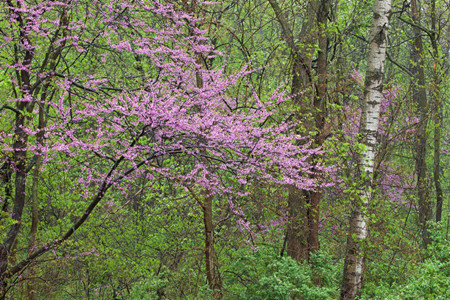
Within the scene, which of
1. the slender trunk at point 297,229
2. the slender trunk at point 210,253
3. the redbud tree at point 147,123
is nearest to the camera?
the redbud tree at point 147,123

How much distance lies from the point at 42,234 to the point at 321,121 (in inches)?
240

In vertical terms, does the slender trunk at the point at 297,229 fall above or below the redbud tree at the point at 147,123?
below

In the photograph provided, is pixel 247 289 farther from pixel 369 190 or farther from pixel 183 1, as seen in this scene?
pixel 183 1

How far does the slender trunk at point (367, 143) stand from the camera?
5.86 m

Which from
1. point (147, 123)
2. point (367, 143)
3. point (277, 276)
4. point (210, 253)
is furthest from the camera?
point (210, 253)

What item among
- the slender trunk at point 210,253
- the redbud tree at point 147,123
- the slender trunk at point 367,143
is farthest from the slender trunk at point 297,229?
the slender trunk at point 210,253

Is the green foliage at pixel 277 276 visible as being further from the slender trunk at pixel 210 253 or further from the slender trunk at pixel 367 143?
A: the slender trunk at pixel 367 143

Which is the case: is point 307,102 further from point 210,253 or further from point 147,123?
point 147,123

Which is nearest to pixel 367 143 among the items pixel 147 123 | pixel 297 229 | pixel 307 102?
pixel 307 102

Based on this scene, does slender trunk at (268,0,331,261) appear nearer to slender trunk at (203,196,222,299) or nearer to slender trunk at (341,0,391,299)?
slender trunk at (341,0,391,299)

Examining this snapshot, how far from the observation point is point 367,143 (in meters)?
6.02

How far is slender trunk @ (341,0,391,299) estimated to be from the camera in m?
5.86

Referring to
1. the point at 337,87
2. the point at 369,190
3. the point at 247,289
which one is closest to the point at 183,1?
the point at 337,87

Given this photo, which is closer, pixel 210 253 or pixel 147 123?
pixel 147 123
